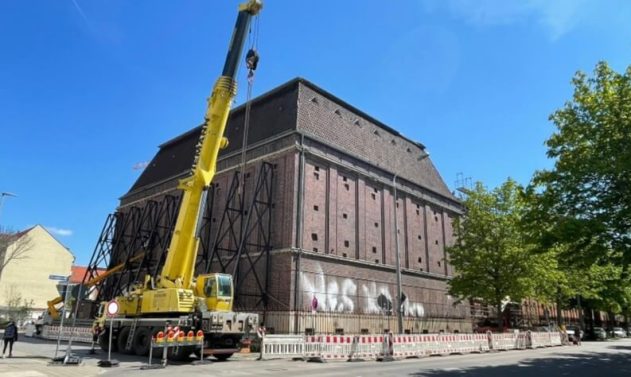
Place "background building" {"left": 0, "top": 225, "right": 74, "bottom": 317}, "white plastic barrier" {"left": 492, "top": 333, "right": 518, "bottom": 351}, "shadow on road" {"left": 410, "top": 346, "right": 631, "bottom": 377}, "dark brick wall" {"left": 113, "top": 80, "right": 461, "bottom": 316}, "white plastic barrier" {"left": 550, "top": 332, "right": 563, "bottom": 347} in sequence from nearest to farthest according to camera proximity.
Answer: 1. "shadow on road" {"left": 410, "top": 346, "right": 631, "bottom": 377}
2. "white plastic barrier" {"left": 492, "top": 333, "right": 518, "bottom": 351}
3. "dark brick wall" {"left": 113, "top": 80, "right": 461, "bottom": 316}
4. "white plastic barrier" {"left": 550, "top": 332, "right": 563, "bottom": 347}
5. "background building" {"left": 0, "top": 225, "right": 74, "bottom": 317}

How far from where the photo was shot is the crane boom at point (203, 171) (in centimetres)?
1933

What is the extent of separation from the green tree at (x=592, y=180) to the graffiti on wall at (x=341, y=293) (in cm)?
1483

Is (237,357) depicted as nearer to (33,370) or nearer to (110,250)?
(33,370)

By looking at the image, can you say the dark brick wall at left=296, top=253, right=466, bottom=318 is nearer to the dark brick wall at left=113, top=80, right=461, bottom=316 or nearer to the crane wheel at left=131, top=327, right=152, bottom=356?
the dark brick wall at left=113, top=80, right=461, bottom=316

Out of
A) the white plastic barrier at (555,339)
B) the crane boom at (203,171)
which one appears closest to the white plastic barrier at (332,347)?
the crane boom at (203,171)

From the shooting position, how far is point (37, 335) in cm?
3731

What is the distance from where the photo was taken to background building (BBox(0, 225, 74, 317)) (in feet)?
212

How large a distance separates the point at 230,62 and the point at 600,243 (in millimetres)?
16280

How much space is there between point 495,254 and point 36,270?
66330 millimetres

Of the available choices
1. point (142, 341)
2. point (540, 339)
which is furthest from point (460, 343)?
point (142, 341)

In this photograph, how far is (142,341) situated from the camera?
65.2ft

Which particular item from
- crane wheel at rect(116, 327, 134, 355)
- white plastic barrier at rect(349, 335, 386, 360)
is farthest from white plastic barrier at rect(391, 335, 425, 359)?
crane wheel at rect(116, 327, 134, 355)

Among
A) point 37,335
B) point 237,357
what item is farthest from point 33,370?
point 37,335

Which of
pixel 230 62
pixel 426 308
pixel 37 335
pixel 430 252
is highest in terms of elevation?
pixel 230 62
